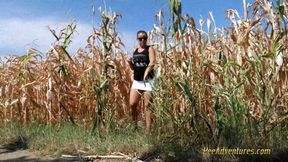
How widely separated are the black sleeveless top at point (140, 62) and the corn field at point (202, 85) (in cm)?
21

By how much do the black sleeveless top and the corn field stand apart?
0.70 ft

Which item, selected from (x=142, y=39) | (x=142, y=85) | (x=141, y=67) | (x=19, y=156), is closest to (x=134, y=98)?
(x=142, y=85)

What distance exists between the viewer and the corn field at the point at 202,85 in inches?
181

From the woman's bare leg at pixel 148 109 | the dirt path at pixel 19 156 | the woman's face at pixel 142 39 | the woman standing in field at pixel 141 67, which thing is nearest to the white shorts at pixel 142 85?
the woman standing in field at pixel 141 67

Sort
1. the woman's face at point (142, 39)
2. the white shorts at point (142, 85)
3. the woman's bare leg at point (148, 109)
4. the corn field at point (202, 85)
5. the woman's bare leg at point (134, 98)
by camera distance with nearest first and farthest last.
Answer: the corn field at point (202, 85) → the woman's bare leg at point (148, 109) → the white shorts at point (142, 85) → the woman's face at point (142, 39) → the woman's bare leg at point (134, 98)

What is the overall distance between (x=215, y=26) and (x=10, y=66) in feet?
13.6

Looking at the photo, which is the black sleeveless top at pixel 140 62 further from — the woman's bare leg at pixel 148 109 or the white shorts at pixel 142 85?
the woman's bare leg at pixel 148 109

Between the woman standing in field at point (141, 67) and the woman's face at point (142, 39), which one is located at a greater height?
the woman's face at point (142, 39)

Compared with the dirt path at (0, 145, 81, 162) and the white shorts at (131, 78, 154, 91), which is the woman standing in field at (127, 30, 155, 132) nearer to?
the white shorts at (131, 78, 154, 91)

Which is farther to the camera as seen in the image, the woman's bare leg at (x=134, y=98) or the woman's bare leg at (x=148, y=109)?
the woman's bare leg at (x=134, y=98)

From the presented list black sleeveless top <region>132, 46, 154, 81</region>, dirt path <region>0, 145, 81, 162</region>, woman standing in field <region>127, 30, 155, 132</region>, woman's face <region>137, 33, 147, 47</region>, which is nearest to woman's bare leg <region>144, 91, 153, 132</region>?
woman standing in field <region>127, 30, 155, 132</region>

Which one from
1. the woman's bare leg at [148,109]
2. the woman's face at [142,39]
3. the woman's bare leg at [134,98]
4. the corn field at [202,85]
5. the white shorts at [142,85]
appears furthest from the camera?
the woman's bare leg at [134,98]

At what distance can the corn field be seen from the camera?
4.60m

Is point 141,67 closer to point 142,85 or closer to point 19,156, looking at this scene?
point 142,85
